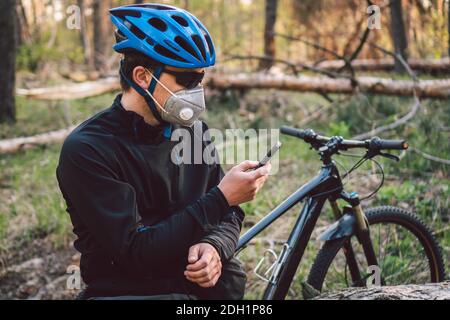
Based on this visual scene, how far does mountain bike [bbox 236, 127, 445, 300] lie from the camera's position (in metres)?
2.61

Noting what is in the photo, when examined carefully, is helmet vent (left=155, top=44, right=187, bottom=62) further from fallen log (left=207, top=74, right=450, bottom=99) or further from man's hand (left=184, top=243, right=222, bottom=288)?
fallen log (left=207, top=74, right=450, bottom=99)

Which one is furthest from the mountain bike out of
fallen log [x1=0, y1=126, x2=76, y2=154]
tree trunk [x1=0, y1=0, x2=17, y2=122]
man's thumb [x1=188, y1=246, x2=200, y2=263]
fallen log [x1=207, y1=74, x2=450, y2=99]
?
tree trunk [x1=0, y1=0, x2=17, y2=122]

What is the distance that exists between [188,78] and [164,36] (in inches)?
8.2

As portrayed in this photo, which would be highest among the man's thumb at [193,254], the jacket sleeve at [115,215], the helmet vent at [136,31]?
the helmet vent at [136,31]

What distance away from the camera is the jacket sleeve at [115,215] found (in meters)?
1.92

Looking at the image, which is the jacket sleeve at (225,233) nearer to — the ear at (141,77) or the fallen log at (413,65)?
the ear at (141,77)

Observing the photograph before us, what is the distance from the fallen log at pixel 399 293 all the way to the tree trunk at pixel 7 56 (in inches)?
314

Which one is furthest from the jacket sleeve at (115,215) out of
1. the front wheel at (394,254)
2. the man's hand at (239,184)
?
the front wheel at (394,254)

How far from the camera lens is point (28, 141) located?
23.5 ft

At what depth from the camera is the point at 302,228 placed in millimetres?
2662
